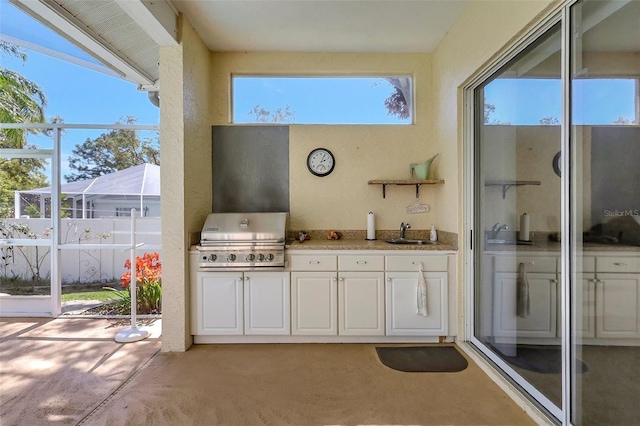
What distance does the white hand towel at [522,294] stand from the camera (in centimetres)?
193

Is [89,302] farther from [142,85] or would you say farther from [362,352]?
[362,352]

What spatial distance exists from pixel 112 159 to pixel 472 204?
13.0 feet

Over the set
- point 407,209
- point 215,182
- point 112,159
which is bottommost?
point 407,209

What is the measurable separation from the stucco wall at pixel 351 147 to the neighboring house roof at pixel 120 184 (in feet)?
3.73

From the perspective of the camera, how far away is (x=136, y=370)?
2.30 m

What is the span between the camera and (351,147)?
329 cm

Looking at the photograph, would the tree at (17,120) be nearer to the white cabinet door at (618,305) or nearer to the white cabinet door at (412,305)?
the white cabinet door at (412,305)

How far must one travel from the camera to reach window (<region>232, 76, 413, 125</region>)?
3307 mm

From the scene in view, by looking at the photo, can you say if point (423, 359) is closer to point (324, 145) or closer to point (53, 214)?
point (324, 145)

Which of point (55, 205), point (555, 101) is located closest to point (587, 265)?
point (555, 101)

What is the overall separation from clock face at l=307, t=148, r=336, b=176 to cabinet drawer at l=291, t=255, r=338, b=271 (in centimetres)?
101

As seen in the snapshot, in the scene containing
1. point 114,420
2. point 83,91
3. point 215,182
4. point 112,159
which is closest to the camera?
point 114,420

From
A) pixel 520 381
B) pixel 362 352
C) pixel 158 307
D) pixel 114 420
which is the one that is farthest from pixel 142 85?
pixel 520 381

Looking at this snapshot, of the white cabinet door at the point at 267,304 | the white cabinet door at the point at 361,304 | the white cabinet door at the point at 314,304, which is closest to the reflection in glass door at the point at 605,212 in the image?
the white cabinet door at the point at 361,304
